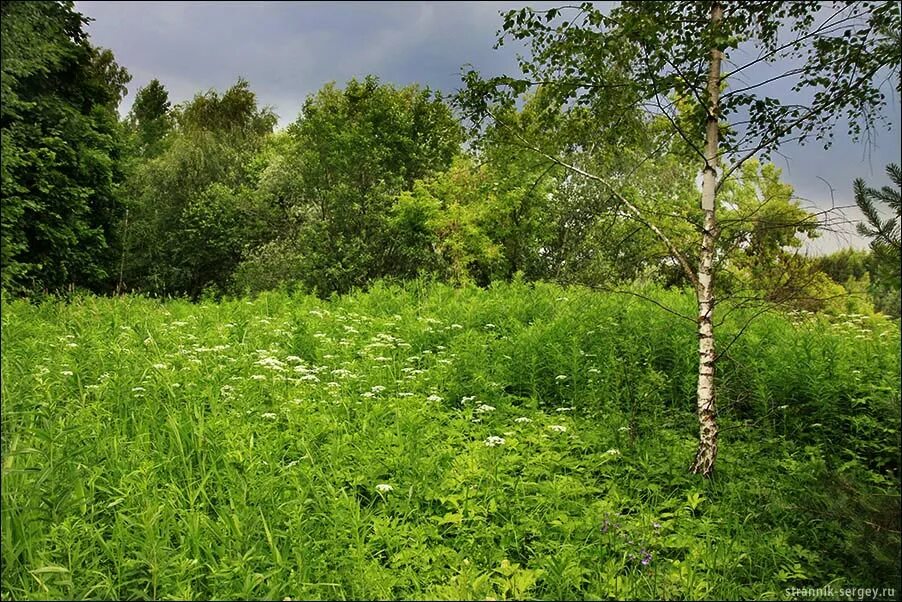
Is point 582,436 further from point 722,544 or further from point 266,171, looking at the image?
point 266,171

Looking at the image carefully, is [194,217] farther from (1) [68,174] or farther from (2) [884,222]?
(2) [884,222]

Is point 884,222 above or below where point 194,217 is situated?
below

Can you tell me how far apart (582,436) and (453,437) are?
1.02 metres

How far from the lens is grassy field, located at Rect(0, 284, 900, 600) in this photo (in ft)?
9.96

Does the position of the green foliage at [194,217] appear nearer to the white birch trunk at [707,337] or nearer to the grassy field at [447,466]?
the grassy field at [447,466]

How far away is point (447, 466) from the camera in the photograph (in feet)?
13.4

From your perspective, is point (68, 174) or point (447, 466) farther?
point (68, 174)

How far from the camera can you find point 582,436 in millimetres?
4645

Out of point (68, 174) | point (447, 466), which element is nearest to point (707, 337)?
point (447, 466)

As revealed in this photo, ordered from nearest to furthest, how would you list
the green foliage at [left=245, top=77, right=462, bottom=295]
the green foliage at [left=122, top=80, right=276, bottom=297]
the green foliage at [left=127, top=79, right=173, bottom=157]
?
the green foliage at [left=245, top=77, right=462, bottom=295] < the green foliage at [left=122, top=80, right=276, bottom=297] < the green foliage at [left=127, top=79, right=173, bottom=157]

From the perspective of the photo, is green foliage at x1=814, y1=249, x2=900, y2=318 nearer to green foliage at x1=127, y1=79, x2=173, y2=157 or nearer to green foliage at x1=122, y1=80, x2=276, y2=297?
green foliage at x1=122, y1=80, x2=276, y2=297

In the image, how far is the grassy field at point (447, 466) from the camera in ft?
9.96

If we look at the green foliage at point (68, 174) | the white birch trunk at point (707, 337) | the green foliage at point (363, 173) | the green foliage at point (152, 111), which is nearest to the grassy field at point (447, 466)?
the white birch trunk at point (707, 337)

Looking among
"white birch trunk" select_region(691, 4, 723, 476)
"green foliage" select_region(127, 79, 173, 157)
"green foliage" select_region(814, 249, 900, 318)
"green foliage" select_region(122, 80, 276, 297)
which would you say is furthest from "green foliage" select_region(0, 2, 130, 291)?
"green foliage" select_region(127, 79, 173, 157)
